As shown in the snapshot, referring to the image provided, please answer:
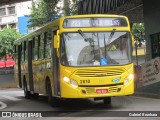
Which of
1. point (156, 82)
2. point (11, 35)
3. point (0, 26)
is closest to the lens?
point (156, 82)

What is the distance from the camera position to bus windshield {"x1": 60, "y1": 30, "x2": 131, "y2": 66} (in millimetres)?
14305

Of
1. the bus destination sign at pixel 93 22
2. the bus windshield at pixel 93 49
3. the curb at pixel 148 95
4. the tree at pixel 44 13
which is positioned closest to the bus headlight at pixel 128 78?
Result: the bus windshield at pixel 93 49

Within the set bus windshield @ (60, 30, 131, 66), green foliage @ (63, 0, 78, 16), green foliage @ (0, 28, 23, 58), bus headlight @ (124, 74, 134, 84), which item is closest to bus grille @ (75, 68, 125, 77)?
bus windshield @ (60, 30, 131, 66)

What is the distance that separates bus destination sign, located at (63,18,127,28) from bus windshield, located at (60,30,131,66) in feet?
0.95

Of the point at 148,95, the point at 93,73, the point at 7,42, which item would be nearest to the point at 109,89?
the point at 93,73

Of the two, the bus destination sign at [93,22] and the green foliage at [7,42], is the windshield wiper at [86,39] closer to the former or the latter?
the bus destination sign at [93,22]

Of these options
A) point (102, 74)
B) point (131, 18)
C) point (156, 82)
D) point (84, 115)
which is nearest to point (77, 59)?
point (102, 74)

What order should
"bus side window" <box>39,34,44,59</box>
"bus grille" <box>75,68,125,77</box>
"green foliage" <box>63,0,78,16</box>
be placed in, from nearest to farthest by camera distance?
"bus grille" <box>75,68,125,77</box> → "bus side window" <box>39,34,44,59</box> → "green foliage" <box>63,0,78,16</box>

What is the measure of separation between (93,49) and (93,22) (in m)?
0.97

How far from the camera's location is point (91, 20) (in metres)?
14.9

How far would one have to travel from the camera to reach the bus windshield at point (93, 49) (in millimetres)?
14305

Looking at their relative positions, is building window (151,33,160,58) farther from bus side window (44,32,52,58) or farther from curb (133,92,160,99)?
bus side window (44,32,52,58)

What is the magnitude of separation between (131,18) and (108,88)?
65.9 feet

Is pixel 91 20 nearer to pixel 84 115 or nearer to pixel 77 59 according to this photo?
pixel 77 59
